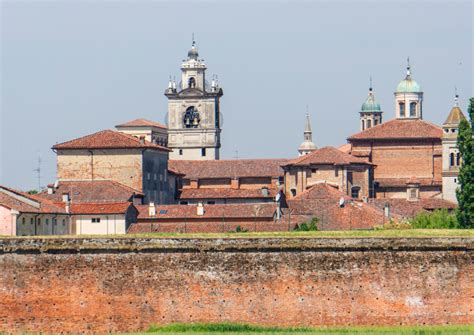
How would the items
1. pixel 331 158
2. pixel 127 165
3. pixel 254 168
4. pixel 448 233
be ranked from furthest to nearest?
pixel 254 168, pixel 331 158, pixel 127 165, pixel 448 233

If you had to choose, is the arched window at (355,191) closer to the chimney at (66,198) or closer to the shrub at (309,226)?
the shrub at (309,226)

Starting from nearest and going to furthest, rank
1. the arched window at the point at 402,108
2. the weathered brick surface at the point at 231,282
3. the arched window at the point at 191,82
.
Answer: the weathered brick surface at the point at 231,282 < the arched window at the point at 402,108 < the arched window at the point at 191,82

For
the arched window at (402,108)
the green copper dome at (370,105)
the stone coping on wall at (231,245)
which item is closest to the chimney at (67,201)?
the stone coping on wall at (231,245)

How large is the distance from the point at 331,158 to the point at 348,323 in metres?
72.4

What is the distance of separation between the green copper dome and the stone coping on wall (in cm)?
13459

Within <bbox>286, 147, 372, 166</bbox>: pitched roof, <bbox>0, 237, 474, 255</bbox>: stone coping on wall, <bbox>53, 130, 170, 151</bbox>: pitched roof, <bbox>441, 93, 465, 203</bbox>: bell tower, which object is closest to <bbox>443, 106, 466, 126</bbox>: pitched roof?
<bbox>441, 93, 465, 203</bbox>: bell tower

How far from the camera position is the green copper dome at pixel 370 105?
188 metres

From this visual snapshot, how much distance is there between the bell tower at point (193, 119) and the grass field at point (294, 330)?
11098cm

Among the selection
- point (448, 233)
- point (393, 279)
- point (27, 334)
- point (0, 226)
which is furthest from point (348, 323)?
point (0, 226)

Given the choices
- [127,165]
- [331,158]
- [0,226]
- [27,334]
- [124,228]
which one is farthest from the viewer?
[331,158]

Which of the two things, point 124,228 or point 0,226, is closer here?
point 0,226

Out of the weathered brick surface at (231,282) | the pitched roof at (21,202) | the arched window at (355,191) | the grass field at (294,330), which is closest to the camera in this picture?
the grass field at (294,330)

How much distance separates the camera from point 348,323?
53062 mm

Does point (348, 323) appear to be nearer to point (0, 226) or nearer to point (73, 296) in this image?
point (73, 296)
